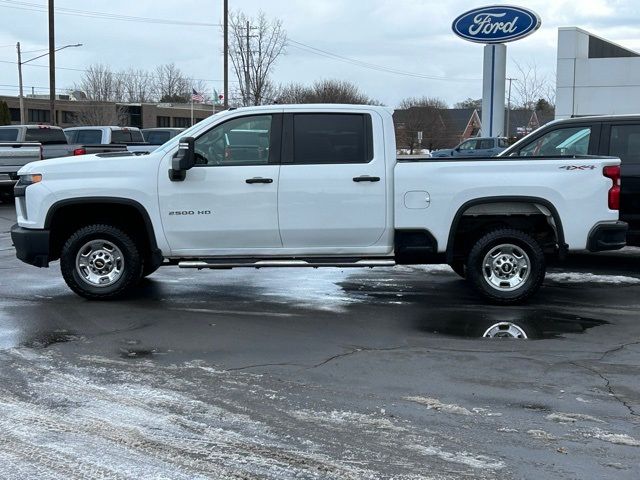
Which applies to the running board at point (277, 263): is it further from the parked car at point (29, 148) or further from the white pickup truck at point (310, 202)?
the parked car at point (29, 148)

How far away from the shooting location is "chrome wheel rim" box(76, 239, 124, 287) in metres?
8.77

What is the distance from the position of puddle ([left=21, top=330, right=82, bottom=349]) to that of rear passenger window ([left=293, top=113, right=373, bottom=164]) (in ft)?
9.47

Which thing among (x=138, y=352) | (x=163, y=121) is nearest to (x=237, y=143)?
(x=138, y=352)

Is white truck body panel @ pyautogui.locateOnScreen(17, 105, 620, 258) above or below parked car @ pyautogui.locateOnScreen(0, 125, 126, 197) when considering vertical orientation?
below

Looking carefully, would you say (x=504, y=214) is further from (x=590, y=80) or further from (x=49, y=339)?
(x=590, y=80)

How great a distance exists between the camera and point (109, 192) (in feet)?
27.8

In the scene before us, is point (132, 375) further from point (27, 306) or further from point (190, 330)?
point (27, 306)

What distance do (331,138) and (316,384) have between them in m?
3.42

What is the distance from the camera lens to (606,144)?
10422 mm

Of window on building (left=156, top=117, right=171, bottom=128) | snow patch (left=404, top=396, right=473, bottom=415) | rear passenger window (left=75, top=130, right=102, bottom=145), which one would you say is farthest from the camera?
window on building (left=156, top=117, right=171, bottom=128)

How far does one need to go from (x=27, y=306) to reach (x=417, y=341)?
4252 millimetres

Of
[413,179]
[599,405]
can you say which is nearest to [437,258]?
[413,179]

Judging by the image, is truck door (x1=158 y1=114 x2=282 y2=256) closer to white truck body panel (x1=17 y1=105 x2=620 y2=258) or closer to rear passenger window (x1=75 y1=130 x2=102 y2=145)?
white truck body panel (x1=17 y1=105 x2=620 y2=258)

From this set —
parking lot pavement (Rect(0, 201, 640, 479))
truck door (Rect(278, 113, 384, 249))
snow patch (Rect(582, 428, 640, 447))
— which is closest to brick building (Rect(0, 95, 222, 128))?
parking lot pavement (Rect(0, 201, 640, 479))
